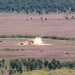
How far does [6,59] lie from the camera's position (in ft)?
212

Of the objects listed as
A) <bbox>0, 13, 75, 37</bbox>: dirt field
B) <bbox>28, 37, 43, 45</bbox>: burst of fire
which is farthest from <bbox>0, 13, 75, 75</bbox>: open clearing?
<bbox>28, 37, 43, 45</bbox>: burst of fire

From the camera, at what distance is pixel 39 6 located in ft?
447

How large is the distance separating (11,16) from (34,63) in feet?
212

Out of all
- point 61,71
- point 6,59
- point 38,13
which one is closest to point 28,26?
point 38,13

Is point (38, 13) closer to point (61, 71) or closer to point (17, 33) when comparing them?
point (17, 33)

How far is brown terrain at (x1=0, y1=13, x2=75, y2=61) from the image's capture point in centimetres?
6938

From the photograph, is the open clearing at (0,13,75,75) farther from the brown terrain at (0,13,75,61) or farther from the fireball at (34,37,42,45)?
the fireball at (34,37,42,45)

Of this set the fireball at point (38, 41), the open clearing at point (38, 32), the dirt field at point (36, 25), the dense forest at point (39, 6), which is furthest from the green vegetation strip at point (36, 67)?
the dense forest at point (39, 6)

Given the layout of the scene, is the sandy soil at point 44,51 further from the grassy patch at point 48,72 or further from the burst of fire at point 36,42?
the grassy patch at point 48,72

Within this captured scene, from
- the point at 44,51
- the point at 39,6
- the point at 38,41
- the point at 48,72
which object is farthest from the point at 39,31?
the point at 39,6

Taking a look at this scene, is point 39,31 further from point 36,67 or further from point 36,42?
point 36,67

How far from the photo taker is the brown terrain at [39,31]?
2731 inches

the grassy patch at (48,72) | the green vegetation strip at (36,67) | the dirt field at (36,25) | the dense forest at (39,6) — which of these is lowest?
the grassy patch at (48,72)

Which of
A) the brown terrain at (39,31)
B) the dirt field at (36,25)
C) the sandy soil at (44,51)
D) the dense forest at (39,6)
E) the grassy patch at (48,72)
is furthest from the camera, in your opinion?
the dense forest at (39,6)
